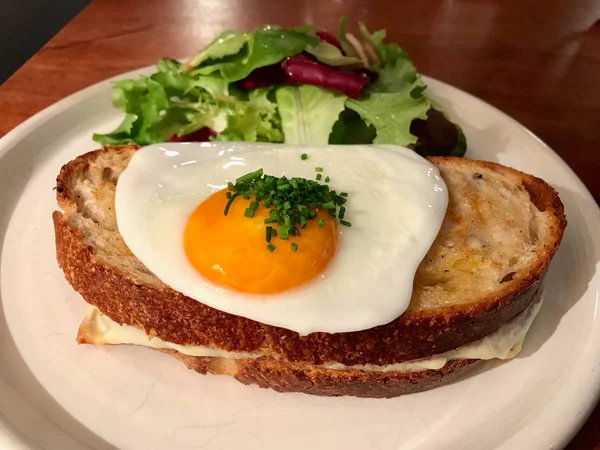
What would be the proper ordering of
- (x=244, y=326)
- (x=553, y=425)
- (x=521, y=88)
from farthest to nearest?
1. (x=521, y=88)
2. (x=244, y=326)
3. (x=553, y=425)

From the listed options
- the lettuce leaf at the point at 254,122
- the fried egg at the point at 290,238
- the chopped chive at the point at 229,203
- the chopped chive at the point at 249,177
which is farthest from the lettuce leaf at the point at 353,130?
the chopped chive at the point at 229,203

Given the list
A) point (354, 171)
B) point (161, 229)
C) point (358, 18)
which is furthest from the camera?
point (358, 18)

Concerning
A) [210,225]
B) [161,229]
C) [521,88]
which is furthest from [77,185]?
[521,88]

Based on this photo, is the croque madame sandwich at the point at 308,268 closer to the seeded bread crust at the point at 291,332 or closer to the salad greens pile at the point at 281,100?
the seeded bread crust at the point at 291,332

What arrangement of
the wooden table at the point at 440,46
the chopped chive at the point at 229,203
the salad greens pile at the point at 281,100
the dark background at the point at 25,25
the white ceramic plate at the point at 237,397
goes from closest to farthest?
1. the white ceramic plate at the point at 237,397
2. the chopped chive at the point at 229,203
3. the salad greens pile at the point at 281,100
4. the wooden table at the point at 440,46
5. the dark background at the point at 25,25

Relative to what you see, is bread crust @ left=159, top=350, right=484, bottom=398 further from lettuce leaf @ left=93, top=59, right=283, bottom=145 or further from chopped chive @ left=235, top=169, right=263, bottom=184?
lettuce leaf @ left=93, top=59, right=283, bottom=145

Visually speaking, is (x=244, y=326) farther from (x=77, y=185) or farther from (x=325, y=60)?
(x=325, y=60)

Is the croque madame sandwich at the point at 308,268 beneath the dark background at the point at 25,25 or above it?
above

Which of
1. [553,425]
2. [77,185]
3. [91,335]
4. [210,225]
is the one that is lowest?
[91,335]
